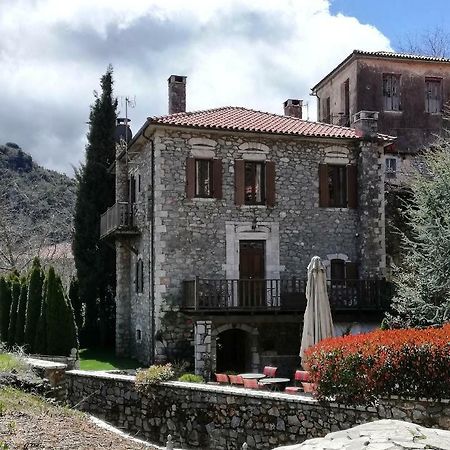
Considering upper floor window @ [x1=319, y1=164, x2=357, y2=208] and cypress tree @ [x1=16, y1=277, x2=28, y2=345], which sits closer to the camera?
upper floor window @ [x1=319, y1=164, x2=357, y2=208]

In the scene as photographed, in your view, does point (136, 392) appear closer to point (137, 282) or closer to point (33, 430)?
point (33, 430)

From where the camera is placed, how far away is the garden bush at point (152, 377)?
1511 centimetres

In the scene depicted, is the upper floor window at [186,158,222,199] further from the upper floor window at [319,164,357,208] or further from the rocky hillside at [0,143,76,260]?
the rocky hillside at [0,143,76,260]

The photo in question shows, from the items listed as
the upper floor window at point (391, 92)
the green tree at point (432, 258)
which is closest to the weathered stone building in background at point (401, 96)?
the upper floor window at point (391, 92)

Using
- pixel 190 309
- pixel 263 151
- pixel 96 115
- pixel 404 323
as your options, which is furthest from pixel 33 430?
pixel 96 115

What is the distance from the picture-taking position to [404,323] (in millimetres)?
19062

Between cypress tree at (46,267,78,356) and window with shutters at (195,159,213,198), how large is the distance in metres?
5.31

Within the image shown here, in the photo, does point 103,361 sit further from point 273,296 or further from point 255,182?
point 255,182

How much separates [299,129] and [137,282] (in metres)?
7.61

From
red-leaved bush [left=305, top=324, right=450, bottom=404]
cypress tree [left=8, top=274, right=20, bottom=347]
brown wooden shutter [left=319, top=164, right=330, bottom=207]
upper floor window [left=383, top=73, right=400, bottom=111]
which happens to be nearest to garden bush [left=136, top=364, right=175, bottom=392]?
red-leaved bush [left=305, top=324, right=450, bottom=404]

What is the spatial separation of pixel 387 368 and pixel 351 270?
36.8 ft

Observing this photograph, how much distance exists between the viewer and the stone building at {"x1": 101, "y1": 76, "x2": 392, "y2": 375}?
20844 mm

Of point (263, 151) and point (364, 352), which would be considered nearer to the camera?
point (364, 352)

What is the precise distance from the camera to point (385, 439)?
7879 millimetres
